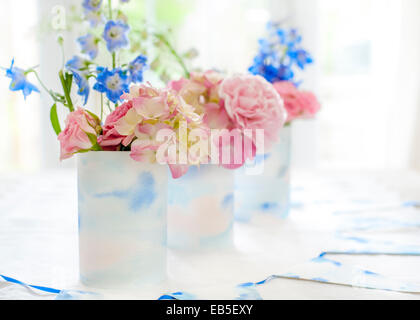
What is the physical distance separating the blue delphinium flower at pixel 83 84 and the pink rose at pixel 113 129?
0.09 m

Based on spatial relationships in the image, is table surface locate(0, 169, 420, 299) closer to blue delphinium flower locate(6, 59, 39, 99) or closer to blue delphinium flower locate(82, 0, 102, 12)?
blue delphinium flower locate(6, 59, 39, 99)

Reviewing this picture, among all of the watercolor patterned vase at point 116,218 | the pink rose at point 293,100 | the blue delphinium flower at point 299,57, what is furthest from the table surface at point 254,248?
the blue delphinium flower at point 299,57

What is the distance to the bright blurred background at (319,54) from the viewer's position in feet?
9.96

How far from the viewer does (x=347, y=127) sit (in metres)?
3.43

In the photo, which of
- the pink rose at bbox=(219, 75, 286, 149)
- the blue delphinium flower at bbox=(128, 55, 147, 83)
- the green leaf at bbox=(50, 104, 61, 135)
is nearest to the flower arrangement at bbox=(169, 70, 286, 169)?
the pink rose at bbox=(219, 75, 286, 149)

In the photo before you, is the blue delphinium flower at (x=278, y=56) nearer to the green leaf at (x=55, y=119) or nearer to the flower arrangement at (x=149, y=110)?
the flower arrangement at (x=149, y=110)

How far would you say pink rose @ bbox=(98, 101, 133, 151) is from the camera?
556 millimetres

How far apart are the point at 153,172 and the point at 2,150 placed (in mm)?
3068

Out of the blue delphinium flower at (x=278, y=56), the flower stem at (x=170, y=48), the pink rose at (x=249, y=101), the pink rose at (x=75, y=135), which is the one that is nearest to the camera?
the pink rose at (x=75, y=135)

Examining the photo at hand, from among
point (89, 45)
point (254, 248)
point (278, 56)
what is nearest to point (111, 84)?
point (89, 45)

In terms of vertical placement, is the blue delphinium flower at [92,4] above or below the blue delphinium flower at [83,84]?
above

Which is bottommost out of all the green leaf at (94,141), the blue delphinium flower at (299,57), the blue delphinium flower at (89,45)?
the green leaf at (94,141)

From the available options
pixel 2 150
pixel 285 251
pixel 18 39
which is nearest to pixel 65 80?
pixel 285 251

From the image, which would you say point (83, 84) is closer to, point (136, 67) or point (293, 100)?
point (136, 67)
